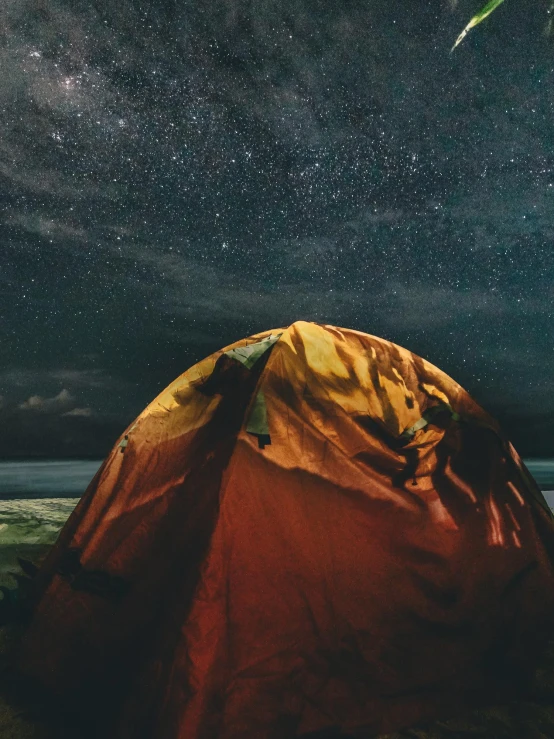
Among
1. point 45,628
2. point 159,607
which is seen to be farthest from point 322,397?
point 45,628

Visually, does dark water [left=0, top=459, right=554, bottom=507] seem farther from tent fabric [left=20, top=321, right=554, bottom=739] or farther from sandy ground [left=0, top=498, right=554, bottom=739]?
tent fabric [left=20, top=321, right=554, bottom=739]

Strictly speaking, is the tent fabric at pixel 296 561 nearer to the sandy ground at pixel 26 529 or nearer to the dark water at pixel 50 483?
the sandy ground at pixel 26 529

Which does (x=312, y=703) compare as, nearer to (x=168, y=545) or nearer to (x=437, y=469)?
(x=168, y=545)

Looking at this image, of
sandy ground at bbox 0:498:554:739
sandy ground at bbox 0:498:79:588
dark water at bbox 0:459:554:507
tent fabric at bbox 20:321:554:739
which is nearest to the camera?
tent fabric at bbox 20:321:554:739

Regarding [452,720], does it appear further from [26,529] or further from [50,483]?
[50,483]

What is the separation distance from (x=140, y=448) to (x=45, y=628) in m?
0.98

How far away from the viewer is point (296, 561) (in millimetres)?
1884

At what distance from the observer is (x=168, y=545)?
6.42 feet

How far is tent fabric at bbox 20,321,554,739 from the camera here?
1731 mm

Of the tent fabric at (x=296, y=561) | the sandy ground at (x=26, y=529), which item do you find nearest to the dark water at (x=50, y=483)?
the sandy ground at (x=26, y=529)

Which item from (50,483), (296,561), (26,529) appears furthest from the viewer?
(50,483)

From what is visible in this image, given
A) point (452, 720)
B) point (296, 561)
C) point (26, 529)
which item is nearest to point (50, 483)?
point (26, 529)

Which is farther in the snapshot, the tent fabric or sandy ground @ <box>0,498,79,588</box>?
sandy ground @ <box>0,498,79,588</box>

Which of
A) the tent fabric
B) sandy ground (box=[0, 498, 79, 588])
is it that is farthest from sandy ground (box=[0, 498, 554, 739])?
sandy ground (box=[0, 498, 79, 588])
